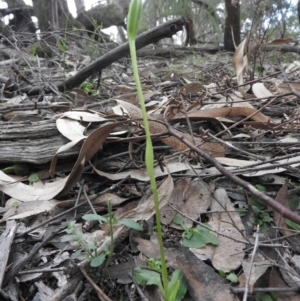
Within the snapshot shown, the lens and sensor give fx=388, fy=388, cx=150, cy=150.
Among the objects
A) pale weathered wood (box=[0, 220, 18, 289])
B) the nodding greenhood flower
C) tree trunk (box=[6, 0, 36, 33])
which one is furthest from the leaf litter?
tree trunk (box=[6, 0, 36, 33])

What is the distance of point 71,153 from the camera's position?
1266 mm

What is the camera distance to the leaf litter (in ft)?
2.71

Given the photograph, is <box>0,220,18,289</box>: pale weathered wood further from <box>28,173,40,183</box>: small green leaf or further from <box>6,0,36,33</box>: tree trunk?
<box>6,0,36,33</box>: tree trunk

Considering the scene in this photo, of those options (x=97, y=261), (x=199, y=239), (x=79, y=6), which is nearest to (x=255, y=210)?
(x=199, y=239)

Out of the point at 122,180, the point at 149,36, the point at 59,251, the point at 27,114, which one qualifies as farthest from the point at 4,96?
the point at 59,251

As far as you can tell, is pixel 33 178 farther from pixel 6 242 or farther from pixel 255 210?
pixel 255 210

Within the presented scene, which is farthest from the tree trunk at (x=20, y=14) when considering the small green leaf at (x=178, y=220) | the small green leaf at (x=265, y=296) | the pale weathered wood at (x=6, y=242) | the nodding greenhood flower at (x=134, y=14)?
the small green leaf at (x=265, y=296)

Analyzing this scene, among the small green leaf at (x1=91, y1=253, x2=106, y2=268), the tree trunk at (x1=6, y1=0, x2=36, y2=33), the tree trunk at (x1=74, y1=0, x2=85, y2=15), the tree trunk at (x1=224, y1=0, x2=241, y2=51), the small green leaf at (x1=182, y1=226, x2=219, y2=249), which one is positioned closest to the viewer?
the small green leaf at (x1=91, y1=253, x2=106, y2=268)

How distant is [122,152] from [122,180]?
171 mm

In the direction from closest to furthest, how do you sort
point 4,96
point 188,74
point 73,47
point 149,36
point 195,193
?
point 195,193 → point 149,36 → point 4,96 → point 188,74 → point 73,47

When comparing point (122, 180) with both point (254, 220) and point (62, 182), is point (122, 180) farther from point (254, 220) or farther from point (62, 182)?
point (254, 220)

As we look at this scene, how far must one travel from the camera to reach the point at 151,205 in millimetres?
1021

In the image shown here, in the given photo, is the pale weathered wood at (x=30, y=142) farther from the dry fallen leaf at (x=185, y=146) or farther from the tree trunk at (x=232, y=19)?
the tree trunk at (x=232, y=19)

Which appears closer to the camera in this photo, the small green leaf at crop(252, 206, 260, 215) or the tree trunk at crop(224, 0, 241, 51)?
the small green leaf at crop(252, 206, 260, 215)
